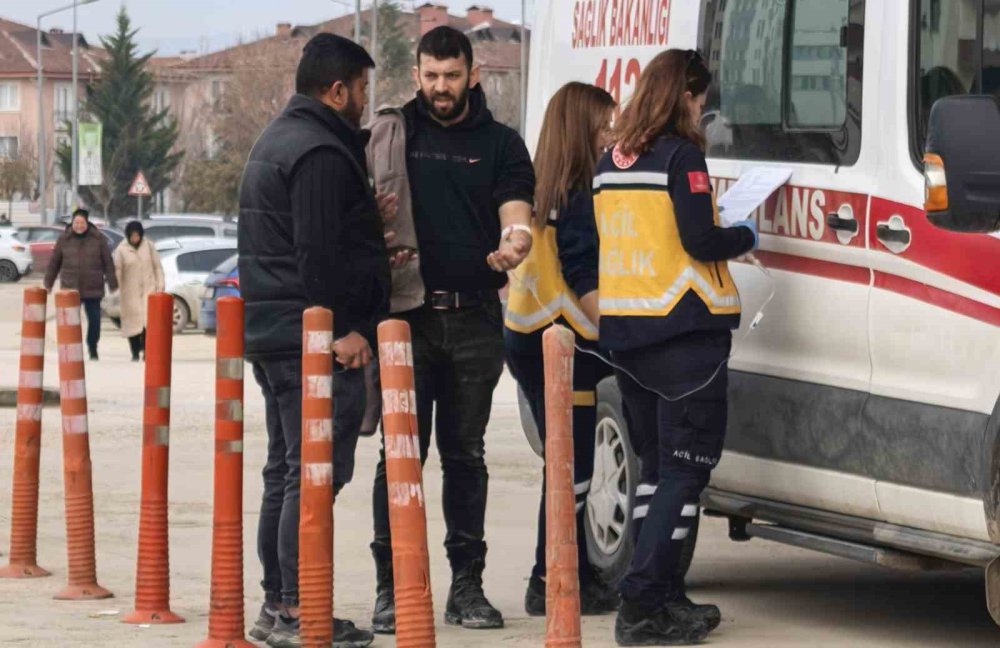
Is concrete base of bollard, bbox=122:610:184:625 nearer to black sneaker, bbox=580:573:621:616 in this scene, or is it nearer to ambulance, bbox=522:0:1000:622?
black sneaker, bbox=580:573:621:616

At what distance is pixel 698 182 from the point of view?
726cm

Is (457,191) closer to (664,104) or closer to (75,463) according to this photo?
(664,104)

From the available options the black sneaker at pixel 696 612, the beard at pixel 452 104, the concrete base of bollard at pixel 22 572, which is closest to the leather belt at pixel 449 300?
the beard at pixel 452 104

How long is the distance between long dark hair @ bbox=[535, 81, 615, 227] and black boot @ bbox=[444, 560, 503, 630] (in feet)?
3.93

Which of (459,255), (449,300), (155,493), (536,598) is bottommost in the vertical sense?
(536,598)

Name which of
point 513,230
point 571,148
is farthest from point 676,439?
point 571,148

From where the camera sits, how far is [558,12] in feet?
31.7

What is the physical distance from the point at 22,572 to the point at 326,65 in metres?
2.71

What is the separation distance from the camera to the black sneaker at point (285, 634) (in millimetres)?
7280

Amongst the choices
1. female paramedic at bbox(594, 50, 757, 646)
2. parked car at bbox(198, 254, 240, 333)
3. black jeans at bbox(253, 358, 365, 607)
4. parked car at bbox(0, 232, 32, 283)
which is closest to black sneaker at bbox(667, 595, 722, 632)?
female paramedic at bbox(594, 50, 757, 646)

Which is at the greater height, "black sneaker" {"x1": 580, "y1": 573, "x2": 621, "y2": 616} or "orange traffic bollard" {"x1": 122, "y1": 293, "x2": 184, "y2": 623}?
"orange traffic bollard" {"x1": 122, "y1": 293, "x2": 184, "y2": 623}

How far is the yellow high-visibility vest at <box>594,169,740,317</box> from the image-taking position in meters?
7.30

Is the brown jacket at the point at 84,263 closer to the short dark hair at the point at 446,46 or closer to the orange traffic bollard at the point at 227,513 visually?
the short dark hair at the point at 446,46

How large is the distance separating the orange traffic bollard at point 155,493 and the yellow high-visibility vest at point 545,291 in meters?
1.20
